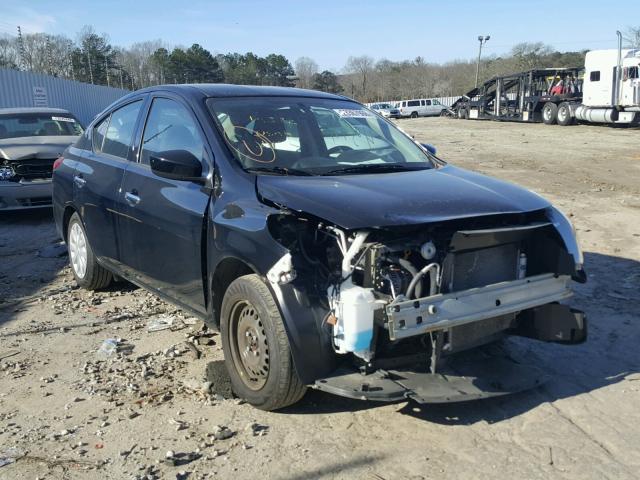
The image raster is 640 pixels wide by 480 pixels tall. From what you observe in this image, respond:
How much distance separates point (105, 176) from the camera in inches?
201

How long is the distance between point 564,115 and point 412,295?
1228 inches

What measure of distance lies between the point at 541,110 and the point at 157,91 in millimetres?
32348

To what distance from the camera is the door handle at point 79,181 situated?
5504mm

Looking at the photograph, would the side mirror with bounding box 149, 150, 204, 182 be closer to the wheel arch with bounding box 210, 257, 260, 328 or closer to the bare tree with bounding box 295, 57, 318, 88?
the wheel arch with bounding box 210, 257, 260, 328

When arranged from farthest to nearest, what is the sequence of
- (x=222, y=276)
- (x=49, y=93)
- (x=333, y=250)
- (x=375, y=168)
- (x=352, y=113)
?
(x=49, y=93) < (x=352, y=113) < (x=375, y=168) < (x=222, y=276) < (x=333, y=250)

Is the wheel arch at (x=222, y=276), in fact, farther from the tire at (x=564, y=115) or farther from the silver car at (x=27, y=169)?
the tire at (x=564, y=115)

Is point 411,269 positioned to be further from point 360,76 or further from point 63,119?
point 360,76

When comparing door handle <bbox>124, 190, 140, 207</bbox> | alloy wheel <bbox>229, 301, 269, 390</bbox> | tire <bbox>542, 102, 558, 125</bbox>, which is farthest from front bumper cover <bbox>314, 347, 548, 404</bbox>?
tire <bbox>542, 102, 558, 125</bbox>

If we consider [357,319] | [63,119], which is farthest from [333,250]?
[63,119]

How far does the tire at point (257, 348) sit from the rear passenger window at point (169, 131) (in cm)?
107

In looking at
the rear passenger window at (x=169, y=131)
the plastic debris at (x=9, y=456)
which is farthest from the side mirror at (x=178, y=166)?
the plastic debris at (x=9, y=456)

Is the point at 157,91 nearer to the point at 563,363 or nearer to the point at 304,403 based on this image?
the point at 304,403

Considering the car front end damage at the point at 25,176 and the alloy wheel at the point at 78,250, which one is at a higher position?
the car front end damage at the point at 25,176

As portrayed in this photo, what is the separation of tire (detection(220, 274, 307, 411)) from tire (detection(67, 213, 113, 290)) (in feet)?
8.07
